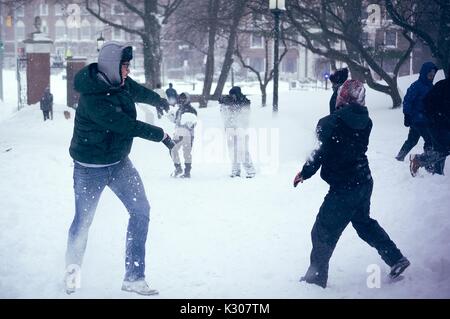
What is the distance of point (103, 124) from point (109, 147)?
233 mm

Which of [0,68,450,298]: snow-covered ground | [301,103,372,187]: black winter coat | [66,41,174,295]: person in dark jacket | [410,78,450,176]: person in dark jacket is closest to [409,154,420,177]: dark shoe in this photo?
[410,78,450,176]: person in dark jacket

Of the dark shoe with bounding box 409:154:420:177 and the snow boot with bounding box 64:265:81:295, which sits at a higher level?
the dark shoe with bounding box 409:154:420:177

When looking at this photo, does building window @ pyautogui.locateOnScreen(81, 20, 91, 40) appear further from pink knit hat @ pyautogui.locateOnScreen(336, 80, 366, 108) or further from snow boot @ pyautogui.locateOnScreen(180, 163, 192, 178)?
pink knit hat @ pyautogui.locateOnScreen(336, 80, 366, 108)

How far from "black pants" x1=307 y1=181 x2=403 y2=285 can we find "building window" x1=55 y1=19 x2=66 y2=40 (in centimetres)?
8197

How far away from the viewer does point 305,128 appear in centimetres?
1619

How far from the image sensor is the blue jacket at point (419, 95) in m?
8.98

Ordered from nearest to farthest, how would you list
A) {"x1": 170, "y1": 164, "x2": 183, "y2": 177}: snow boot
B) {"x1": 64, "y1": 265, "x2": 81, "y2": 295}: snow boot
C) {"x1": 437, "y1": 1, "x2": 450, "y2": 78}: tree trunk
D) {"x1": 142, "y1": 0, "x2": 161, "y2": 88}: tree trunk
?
{"x1": 64, "y1": 265, "x2": 81, "y2": 295}: snow boot, {"x1": 170, "y1": 164, "x2": 183, "y2": 177}: snow boot, {"x1": 437, "y1": 1, "x2": 450, "y2": 78}: tree trunk, {"x1": 142, "y1": 0, "x2": 161, "y2": 88}: tree trunk

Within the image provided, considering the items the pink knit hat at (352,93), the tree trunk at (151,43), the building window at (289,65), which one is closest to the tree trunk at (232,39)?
the tree trunk at (151,43)

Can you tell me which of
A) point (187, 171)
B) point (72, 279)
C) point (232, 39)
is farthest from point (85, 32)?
point (72, 279)

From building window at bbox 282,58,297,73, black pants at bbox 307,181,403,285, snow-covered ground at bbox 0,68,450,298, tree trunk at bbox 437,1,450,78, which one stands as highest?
building window at bbox 282,58,297,73

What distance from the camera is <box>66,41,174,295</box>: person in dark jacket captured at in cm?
434

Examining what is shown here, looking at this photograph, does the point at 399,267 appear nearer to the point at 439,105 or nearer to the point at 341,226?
the point at 341,226
